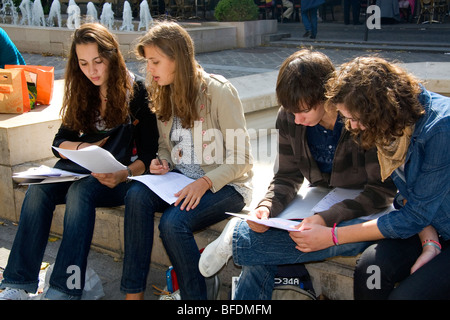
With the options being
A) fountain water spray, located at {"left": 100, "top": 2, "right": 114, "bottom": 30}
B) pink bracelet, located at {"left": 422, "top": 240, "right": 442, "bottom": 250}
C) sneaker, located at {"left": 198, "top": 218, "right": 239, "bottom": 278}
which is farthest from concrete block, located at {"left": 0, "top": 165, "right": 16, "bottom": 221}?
fountain water spray, located at {"left": 100, "top": 2, "right": 114, "bottom": 30}

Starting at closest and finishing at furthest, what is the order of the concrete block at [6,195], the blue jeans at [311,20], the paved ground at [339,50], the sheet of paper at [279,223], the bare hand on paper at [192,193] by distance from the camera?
the sheet of paper at [279,223]
the bare hand on paper at [192,193]
the concrete block at [6,195]
the paved ground at [339,50]
the blue jeans at [311,20]

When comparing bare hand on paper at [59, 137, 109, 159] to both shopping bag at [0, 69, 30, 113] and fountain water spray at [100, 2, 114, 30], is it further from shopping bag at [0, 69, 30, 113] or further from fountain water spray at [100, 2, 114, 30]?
fountain water spray at [100, 2, 114, 30]

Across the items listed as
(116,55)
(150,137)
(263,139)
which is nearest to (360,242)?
(150,137)

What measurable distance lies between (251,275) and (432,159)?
93cm

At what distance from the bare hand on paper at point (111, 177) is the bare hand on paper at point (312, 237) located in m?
1.24

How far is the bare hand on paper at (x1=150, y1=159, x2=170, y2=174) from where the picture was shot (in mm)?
3270

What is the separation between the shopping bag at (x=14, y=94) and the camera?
14.3ft

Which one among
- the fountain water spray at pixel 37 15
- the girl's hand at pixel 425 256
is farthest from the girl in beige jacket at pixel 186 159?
the fountain water spray at pixel 37 15

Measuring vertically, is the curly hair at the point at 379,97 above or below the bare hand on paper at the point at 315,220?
above

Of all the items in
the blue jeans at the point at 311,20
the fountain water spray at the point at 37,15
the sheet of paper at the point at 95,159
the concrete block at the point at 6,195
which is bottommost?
the concrete block at the point at 6,195

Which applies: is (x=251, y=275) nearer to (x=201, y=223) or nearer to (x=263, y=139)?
(x=201, y=223)

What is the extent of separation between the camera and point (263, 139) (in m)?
5.52

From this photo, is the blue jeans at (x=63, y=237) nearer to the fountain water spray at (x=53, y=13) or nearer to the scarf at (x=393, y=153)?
the scarf at (x=393, y=153)

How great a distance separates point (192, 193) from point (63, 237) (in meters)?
0.74
